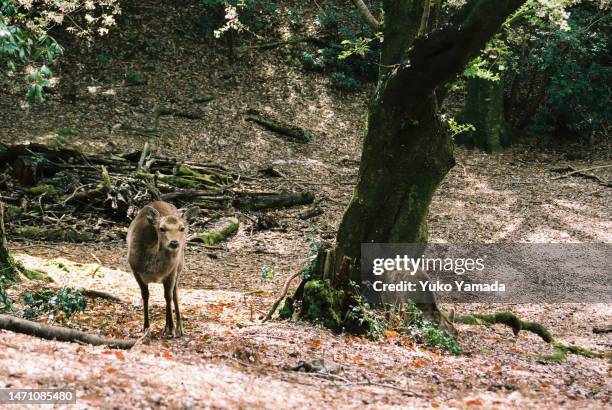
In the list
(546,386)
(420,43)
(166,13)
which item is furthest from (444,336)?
(166,13)

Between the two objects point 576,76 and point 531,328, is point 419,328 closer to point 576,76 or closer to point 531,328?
point 531,328

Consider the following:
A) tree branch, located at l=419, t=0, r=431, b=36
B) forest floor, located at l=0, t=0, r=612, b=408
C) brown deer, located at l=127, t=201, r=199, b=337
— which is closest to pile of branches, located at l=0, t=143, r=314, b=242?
forest floor, located at l=0, t=0, r=612, b=408

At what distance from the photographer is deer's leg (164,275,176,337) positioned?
21.7 ft

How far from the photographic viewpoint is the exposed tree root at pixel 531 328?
7535 mm

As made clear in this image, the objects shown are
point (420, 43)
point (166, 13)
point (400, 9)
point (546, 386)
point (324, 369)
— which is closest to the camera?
point (324, 369)

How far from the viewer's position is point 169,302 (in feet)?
21.7

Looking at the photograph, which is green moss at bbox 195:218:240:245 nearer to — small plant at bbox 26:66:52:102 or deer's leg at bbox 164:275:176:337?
deer's leg at bbox 164:275:176:337

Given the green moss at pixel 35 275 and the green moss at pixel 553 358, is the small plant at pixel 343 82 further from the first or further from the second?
the green moss at pixel 553 358

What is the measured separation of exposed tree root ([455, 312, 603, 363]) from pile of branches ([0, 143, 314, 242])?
21.0 ft

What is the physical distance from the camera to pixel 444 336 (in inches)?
297

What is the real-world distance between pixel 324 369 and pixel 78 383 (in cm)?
221

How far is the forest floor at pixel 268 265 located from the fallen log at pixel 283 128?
327 millimetres

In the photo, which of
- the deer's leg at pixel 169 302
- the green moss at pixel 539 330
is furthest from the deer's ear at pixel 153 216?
the green moss at pixel 539 330

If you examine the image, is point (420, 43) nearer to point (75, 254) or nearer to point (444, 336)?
point (444, 336)
